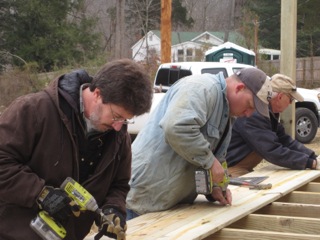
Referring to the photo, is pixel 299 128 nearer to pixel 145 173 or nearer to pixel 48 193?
pixel 145 173

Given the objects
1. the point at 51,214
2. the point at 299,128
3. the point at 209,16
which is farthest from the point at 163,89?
the point at 209,16

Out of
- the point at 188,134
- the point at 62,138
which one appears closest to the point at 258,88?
the point at 188,134

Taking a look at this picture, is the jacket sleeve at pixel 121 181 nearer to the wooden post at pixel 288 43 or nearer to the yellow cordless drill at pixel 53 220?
the yellow cordless drill at pixel 53 220

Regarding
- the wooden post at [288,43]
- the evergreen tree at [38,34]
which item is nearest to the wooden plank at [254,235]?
the wooden post at [288,43]

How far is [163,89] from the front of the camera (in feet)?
48.9

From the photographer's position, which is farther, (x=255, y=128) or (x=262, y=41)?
(x=262, y=41)

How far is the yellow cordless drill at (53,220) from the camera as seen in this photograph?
2895mm

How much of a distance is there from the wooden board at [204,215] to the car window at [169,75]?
A: 29.6 feet

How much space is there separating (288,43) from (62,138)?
4.89 meters

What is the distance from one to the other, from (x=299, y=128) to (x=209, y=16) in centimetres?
3961

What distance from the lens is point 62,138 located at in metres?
2.94

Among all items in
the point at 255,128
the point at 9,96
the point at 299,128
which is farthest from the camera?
the point at 9,96

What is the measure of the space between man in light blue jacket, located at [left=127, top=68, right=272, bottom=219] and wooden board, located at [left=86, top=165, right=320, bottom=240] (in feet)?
0.48

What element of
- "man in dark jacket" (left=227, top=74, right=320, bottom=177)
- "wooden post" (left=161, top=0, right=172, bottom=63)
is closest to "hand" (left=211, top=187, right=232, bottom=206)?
"man in dark jacket" (left=227, top=74, right=320, bottom=177)
